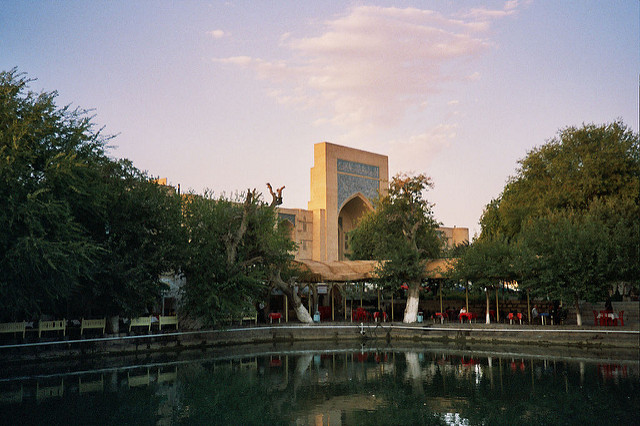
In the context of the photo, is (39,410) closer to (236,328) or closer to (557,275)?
(236,328)

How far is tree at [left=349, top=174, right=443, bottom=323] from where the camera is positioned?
78.8ft

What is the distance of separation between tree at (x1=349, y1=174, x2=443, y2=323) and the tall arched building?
14333mm

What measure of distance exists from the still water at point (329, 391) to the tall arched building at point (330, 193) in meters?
23.0

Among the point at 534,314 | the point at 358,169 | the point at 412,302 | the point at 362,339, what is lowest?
the point at 362,339

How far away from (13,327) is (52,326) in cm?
117

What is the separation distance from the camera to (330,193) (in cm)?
4053

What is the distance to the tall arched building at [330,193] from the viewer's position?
133 ft

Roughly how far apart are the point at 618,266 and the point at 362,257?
636 inches

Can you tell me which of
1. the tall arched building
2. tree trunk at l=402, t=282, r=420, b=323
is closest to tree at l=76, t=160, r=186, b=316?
tree trunk at l=402, t=282, r=420, b=323

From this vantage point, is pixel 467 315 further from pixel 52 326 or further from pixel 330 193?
pixel 330 193

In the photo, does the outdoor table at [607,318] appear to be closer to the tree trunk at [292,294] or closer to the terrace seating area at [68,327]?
the tree trunk at [292,294]

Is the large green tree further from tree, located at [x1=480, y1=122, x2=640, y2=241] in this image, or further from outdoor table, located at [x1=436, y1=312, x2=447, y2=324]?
tree, located at [x1=480, y1=122, x2=640, y2=241]

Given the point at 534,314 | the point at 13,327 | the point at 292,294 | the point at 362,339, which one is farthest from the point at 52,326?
the point at 534,314

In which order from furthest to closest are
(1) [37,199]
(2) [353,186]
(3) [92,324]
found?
1. (2) [353,186]
2. (3) [92,324]
3. (1) [37,199]
